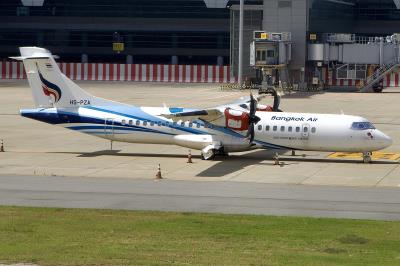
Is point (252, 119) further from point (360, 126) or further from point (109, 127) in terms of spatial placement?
point (109, 127)

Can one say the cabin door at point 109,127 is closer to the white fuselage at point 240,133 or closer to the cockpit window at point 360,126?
the white fuselage at point 240,133

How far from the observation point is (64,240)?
27.8 m

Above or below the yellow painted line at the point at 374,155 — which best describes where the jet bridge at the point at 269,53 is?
above

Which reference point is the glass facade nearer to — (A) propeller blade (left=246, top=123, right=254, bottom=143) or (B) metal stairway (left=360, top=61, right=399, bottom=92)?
(B) metal stairway (left=360, top=61, right=399, bottom=92)

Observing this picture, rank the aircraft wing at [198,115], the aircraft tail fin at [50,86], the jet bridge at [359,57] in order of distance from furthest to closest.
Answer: the jet bridge at [359,57]
the aircraft tail fin at [50,86]
the aircraft wing at [198,115]

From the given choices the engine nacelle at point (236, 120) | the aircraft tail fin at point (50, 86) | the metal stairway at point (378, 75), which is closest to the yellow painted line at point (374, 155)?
the engine nacelle at point (236, 120)

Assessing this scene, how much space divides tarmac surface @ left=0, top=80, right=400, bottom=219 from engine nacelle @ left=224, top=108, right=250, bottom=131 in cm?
192

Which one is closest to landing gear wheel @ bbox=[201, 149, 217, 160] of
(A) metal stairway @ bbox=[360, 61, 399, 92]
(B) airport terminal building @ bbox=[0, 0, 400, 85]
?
(A) metal stairway @ bbox=[360, 61, 399, 92]

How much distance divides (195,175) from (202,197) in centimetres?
648

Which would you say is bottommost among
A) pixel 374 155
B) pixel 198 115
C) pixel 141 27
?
pixel 374 155

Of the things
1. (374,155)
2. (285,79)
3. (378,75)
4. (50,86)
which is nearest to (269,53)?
(285,79)

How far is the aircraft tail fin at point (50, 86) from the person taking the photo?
50.9m

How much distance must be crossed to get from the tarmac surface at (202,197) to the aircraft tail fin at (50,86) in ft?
32.1

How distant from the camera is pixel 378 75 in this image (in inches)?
3831
